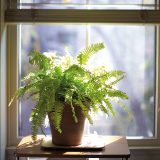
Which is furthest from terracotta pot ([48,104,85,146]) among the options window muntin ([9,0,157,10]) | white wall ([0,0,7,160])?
window muntin ([9,0,157,10])

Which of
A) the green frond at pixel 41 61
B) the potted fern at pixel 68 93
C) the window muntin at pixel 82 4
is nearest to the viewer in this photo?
the potted fern at pixel 68 93

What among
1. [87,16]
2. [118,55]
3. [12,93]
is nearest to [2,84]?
[12,93]

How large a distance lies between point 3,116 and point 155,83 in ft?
3.20

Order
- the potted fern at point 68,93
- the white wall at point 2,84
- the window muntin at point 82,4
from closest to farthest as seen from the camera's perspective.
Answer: the potted fern at point 68,93 < the white wall at point 2,84 < the window muntin at point 82,4

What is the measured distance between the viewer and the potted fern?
6.41 ft

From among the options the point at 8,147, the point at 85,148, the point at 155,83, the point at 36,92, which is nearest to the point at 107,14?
the point at 155,83

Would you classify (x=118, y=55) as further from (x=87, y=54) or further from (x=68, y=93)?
(x=68, y=93)

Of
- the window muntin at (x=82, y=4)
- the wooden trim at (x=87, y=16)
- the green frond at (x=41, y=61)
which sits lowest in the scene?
the green frond at (x=41, y=61)

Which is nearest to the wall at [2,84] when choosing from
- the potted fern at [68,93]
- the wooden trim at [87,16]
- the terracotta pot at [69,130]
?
the wooden trim at [87,16]

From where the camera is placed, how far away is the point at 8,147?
2.45 meters

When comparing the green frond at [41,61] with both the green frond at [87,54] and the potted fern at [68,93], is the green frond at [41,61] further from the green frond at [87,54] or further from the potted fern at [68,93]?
the green frond at [87,54]

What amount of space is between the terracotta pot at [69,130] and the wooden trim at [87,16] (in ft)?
2.10

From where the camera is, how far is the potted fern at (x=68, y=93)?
6.41ft

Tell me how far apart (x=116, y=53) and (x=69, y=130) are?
713 millimetres
